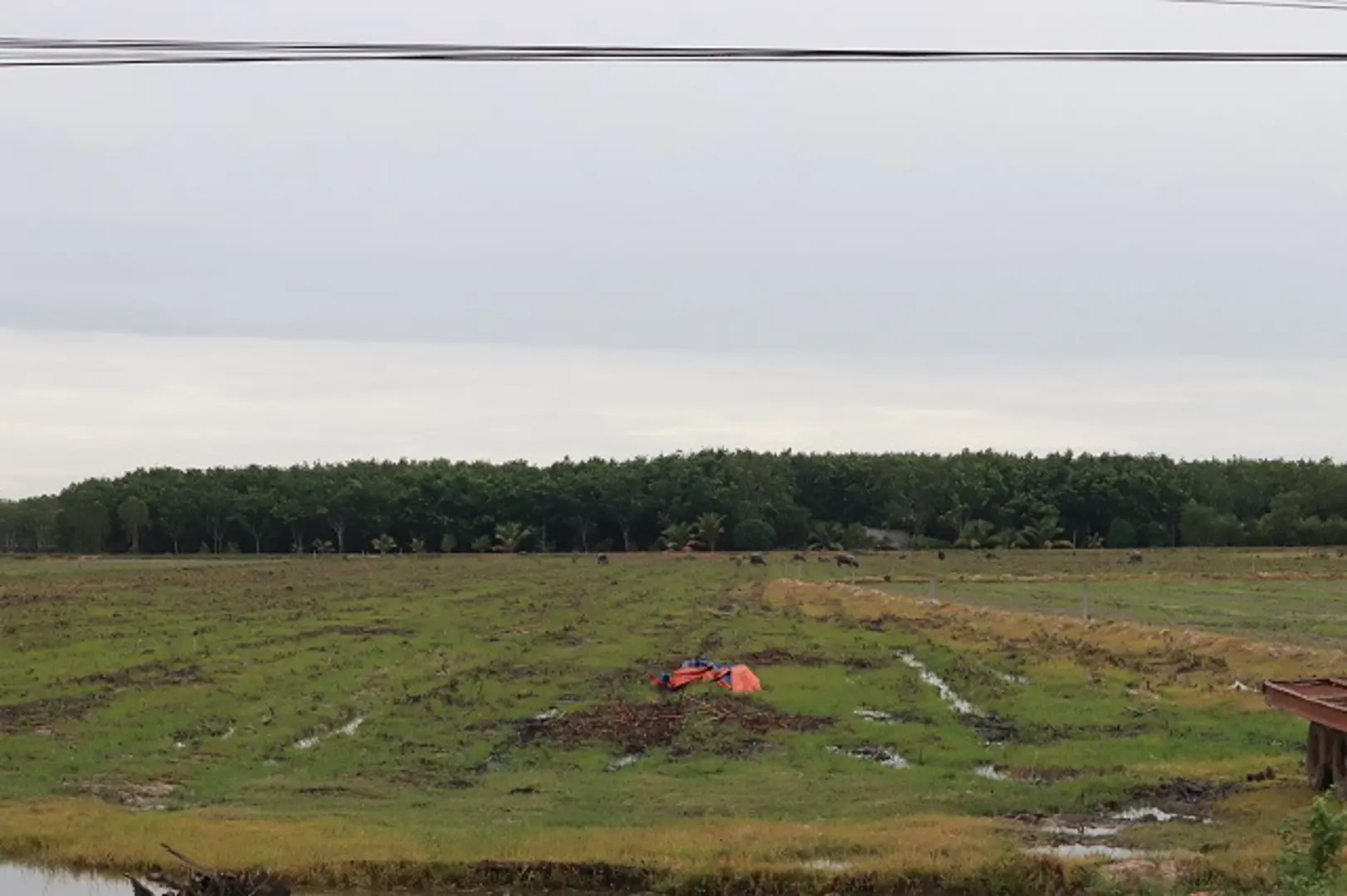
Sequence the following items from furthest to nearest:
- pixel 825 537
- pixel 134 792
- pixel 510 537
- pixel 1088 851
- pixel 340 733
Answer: pixel 825 537 → pixel 510 537 → pixel 340 733 → pixel 134 792 → pixel 1088 851

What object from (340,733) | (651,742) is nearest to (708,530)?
(340,733)

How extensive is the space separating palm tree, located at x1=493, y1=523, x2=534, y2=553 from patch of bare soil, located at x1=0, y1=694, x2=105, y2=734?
94.7m

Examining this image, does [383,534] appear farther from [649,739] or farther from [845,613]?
[649,739]

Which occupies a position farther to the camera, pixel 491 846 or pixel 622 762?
pixel 622 762

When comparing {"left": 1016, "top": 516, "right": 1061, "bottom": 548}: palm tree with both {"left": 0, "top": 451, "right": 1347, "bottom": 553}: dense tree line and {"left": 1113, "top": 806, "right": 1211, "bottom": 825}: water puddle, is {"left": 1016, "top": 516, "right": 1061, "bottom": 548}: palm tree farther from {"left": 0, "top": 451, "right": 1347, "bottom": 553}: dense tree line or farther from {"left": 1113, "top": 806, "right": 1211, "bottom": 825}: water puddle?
{"left": 1113, "top": 806, "right": 1211, "bottom": 825}: water puddle

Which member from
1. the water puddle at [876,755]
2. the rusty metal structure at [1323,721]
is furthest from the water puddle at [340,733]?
the rusty metal structure at [1323,721]

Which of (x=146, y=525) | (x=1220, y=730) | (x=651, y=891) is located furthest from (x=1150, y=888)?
(x=146, y=525)

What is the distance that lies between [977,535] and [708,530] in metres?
22.8

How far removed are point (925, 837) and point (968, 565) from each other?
243 ft

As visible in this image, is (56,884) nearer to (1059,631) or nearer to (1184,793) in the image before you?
(1184,793)

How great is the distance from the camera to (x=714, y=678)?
28984mm

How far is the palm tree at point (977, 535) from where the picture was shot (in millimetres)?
119625

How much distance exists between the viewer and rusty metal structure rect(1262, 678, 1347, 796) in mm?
16344

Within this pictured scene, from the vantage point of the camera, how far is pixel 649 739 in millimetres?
Answer: 23203
